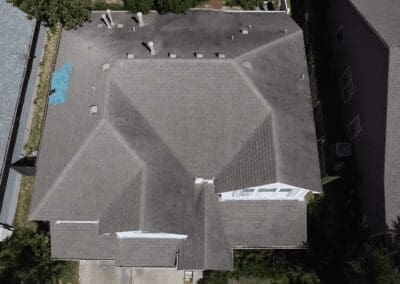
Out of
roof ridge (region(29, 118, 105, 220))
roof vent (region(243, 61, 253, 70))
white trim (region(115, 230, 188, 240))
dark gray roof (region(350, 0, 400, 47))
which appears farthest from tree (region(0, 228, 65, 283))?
dark gray roof (region(350, 0, 400, 47))

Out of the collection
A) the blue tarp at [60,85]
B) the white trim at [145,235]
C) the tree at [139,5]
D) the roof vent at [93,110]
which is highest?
the tree at [139,5]

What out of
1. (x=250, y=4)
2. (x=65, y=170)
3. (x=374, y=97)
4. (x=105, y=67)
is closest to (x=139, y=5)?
(x=105, y=67)

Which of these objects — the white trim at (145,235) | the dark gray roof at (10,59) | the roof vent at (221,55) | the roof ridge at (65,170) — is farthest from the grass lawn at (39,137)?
the roof vent at (221,55)

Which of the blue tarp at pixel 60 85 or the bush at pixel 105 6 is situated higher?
the bush at pixel 105 6

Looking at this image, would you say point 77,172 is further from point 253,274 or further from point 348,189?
point 348,189

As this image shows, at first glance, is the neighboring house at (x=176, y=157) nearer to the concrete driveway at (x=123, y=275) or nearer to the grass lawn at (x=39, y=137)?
the concrete driveway at (x=123, y=275)

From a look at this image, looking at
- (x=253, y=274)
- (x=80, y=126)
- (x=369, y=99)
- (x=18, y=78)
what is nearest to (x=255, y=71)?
(x=369, y=99)
